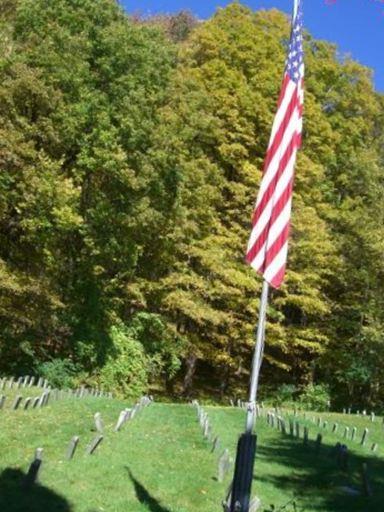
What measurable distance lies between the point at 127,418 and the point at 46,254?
1267 centimetres

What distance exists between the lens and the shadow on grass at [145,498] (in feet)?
37.2

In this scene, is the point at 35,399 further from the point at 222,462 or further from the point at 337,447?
the point at 337,447

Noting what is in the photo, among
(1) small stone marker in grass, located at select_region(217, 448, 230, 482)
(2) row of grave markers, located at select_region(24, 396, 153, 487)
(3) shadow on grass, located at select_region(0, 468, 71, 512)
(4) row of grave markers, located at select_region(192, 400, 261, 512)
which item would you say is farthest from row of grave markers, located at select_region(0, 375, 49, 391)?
(1) small stone marker in grass, located at select_region(217, 448, 230, 482)

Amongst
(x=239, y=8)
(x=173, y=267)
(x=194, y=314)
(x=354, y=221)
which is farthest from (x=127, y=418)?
(x=239, y=8)

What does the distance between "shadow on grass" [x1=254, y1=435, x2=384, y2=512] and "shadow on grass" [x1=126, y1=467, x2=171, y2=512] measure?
206 centimetres

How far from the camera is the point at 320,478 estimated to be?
15.0 m

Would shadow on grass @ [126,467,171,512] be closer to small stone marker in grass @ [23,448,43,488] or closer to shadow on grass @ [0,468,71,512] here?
shadow on grass @ [0,468,71,512]

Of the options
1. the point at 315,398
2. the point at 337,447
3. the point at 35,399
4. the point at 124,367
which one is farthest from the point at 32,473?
the point at 315,398

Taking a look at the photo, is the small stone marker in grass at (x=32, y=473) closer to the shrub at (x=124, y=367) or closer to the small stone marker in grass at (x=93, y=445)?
the small stone marker in grass at (x=93, y=445)

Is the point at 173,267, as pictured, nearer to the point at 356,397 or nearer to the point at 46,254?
the point at 46,254

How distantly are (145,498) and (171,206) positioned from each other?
2206 centimetres

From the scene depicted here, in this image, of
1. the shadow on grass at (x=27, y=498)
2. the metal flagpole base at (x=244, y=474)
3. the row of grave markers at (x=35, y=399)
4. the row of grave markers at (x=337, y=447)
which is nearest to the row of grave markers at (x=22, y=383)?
the row of grave markers at (x=35, y=399)

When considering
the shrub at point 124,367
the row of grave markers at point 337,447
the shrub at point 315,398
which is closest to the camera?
the row of grave markers at point 337,447

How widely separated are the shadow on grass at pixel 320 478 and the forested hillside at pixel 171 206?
13.8 meters
